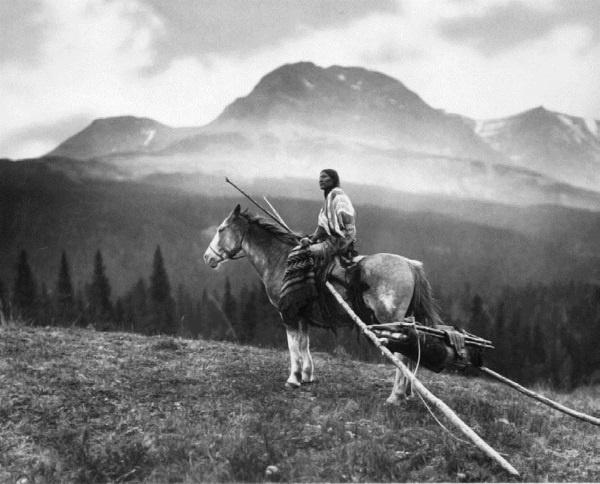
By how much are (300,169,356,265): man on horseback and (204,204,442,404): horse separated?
357mm

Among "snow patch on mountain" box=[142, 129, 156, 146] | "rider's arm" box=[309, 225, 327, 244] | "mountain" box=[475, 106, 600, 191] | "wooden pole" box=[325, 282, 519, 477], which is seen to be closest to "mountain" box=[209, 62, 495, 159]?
"mountain" box=[475, 106, 600, 191]

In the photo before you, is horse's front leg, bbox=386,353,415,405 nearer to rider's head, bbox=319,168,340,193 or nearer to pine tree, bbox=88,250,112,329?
rider's head, bbox=319,168,340,193

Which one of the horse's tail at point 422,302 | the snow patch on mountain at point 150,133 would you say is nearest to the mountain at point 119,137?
the snow patch on mountain at point 150,133

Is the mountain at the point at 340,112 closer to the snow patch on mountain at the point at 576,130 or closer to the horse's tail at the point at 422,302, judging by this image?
the snow patch on mountain at the point at 576,130

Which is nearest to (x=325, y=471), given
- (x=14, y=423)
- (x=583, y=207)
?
(x=14, y=423)

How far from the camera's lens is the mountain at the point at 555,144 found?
59.8m

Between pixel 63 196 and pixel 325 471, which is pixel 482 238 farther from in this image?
pixel 325 471

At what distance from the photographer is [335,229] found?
24.4ft

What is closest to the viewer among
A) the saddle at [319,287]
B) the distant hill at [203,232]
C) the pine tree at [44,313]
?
the saddle at [319,287]

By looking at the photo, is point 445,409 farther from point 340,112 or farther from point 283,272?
point 340,112

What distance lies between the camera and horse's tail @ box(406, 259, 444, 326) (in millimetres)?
6984

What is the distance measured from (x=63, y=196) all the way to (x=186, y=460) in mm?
62470

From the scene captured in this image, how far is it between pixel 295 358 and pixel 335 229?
2.03 m

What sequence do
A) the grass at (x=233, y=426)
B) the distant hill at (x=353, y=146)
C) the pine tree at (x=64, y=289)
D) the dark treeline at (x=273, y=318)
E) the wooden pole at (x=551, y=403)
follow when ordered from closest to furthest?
the grass at (x=233, y=426) < the wooden pole at (x=551, y=403) < the pine tree at (x=64, y=289) < the dark treeline at (x=273, y=318) < the distant hill at (x=353, y=146)
